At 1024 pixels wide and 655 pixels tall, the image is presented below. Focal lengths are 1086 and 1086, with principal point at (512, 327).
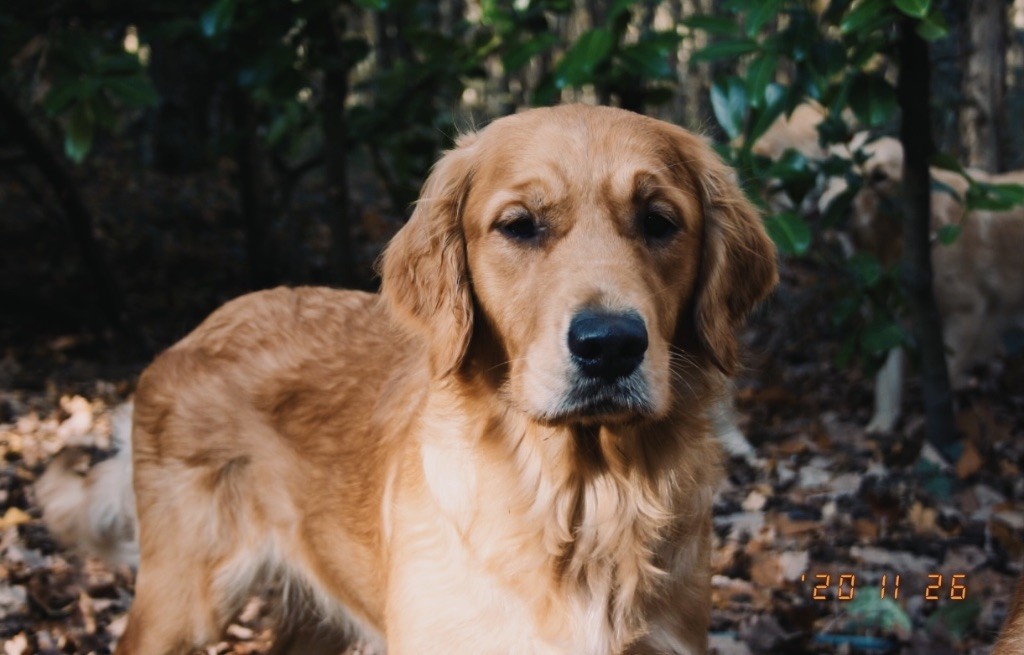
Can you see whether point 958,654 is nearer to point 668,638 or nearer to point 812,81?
point 668,638

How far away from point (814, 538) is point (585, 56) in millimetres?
2369

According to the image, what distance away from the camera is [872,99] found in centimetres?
463

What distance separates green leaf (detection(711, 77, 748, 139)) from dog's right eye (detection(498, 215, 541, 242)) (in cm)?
192

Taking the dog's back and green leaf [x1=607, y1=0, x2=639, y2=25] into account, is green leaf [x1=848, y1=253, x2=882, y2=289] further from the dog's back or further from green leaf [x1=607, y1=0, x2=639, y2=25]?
the dog's back

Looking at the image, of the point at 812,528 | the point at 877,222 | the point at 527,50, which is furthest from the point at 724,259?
the point at 877,222

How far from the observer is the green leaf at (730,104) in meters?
4.42

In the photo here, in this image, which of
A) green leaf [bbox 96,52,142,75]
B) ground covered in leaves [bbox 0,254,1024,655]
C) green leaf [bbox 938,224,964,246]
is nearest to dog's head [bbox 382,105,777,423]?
ground covered in leaves [bbox 0,254,1024,655]

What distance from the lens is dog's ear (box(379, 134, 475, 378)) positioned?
2.84 meters

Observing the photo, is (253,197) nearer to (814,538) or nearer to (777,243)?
(777,243)

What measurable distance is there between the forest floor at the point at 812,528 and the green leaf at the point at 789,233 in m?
0.59

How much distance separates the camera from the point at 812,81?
4.57 meters

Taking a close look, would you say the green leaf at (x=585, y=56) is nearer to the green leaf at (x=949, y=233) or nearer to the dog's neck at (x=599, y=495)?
the green leaf at (x=949, y=233)

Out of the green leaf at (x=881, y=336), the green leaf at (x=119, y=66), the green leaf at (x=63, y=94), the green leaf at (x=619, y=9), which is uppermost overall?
the green leaf at (x=619, y=9)

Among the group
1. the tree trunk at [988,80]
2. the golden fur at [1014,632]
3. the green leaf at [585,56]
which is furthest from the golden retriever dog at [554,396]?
the tree trunk at [988,80]
